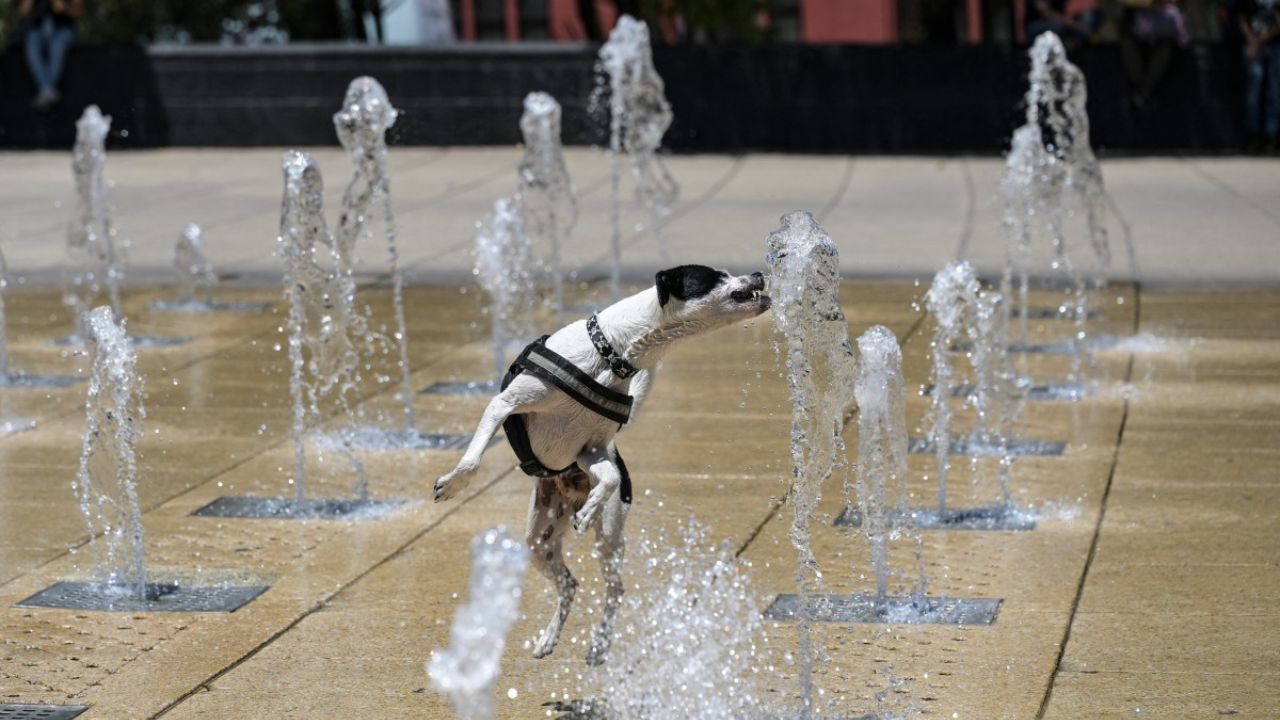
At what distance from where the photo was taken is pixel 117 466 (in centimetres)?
746

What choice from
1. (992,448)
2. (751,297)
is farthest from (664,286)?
(992,448)

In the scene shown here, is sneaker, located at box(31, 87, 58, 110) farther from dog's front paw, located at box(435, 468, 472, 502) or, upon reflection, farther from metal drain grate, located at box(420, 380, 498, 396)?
dog's front paw, located at box(435, 468, 472, 502)

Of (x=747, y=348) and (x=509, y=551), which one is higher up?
(x=509, y=551)

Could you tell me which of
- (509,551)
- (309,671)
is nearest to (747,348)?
(309,671)

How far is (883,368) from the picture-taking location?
7.09 meters

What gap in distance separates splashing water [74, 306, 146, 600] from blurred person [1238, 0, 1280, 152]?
1360 cm

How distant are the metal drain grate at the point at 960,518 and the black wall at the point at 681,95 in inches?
495

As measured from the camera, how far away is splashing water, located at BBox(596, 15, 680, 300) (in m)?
17.1

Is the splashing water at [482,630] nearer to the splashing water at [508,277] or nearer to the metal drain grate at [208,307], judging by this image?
the splashing water at [508,277]

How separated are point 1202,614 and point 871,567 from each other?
1120mm

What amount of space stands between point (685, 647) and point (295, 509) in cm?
249

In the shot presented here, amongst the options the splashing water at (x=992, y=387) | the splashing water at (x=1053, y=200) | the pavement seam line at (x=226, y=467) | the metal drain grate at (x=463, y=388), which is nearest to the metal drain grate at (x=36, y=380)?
the pavement seam line at (x=226, y=467)

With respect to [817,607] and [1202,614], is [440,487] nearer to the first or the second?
[817,607]

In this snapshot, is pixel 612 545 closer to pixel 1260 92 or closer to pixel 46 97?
pixel 1260 92
